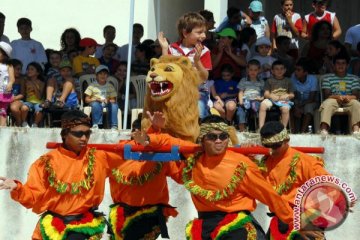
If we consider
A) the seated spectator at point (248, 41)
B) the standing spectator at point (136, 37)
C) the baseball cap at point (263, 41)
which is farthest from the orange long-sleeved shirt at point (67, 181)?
the standing spectator at point (136, 37)

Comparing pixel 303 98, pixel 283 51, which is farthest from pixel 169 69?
pixel 283 51

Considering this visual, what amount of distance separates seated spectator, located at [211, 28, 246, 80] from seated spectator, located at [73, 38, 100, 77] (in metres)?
1.46

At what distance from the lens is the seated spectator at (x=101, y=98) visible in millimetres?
13609

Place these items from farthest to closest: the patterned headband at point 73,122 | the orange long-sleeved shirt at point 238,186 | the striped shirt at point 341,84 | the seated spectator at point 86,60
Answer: the seated spectator at point 86,60, the striped shirt at point 341,84, the patterned headband at point 73,122, the orange long-sleeved shirt at point 238,186

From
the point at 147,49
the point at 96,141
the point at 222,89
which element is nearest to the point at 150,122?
the point at 96,141

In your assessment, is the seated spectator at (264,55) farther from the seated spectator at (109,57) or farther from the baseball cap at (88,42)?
the baseball cap at (88,42)

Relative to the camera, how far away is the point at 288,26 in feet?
49.2

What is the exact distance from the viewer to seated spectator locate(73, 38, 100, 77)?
1456cm

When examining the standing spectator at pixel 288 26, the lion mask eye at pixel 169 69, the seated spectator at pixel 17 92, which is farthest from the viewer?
the standing spectator at pixel 288 26

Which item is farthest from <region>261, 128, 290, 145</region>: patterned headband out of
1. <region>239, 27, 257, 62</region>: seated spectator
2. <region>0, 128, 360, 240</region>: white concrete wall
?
<region>239, 27, 257, 62</region>: seated spectator

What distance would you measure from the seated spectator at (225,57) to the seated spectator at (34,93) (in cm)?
197

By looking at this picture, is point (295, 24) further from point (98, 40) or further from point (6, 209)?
point (6, 209)

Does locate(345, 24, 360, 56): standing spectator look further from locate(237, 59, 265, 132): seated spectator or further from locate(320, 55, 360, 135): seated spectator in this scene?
locate(237, 59, 265, 132): seated spectator

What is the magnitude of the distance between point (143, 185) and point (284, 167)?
118 centimetres
